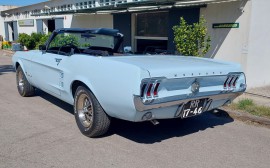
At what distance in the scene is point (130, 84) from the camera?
3.38 m

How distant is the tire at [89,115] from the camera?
4.06m

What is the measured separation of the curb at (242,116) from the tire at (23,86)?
406cm

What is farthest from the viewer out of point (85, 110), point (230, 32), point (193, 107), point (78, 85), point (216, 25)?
point (216, 25)

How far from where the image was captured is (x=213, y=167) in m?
3.45

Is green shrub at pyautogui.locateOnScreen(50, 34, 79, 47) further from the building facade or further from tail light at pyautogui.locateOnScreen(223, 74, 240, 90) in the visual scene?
tail light at pyautogui.locateOnScreen(223, 74, 240, 90)

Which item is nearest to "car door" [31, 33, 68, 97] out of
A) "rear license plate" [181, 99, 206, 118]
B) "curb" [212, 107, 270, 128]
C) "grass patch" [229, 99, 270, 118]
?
"rear license plate" [181, 99, 206, 118]

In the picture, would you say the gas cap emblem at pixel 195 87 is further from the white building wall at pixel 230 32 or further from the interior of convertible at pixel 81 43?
the white building wall at pixel 230 32

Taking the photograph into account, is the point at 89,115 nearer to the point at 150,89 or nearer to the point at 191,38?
the point at 150,89

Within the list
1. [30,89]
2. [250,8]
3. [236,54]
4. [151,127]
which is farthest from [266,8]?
[30,89]

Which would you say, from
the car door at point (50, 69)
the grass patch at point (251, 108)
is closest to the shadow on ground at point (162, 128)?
the grass patch at point (251, 108)

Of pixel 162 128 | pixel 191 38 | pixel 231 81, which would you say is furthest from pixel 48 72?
pixel 191 38

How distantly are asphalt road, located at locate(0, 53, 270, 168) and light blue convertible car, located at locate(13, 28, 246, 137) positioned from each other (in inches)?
14.9

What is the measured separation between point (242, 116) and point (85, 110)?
2.94m

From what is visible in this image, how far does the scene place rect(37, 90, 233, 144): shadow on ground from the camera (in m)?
4.44
